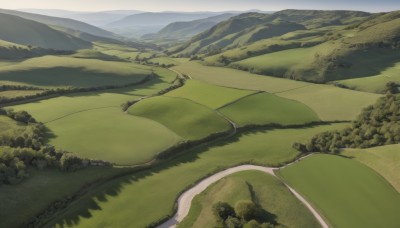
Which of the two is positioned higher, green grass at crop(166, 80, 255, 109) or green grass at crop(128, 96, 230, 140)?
green grass at crop(166, 80, 255, 109)

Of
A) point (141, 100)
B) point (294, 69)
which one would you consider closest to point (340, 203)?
point (141, 100)

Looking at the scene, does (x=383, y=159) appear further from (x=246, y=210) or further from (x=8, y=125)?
(x=8, y=125)

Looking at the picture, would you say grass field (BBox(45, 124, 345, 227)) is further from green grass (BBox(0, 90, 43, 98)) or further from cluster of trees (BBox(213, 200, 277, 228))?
green grass (BBox(0, 90, 43, 98))

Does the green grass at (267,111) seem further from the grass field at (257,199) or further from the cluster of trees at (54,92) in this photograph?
the cluster of trees at (54,92)

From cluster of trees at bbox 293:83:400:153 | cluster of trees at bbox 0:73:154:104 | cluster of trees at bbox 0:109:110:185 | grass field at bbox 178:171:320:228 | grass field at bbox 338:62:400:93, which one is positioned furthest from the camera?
grass field at bbox 338:62:400:93

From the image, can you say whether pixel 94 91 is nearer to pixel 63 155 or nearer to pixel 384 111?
pixel 63 155

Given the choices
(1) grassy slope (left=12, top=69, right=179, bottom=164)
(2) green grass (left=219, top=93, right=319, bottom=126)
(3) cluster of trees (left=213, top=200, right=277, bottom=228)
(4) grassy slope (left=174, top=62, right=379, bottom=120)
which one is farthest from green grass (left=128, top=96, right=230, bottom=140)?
(4) grassy slope (left=174, top=62, right=379, bottom=120)

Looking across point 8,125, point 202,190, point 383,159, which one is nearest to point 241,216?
point 202,190
